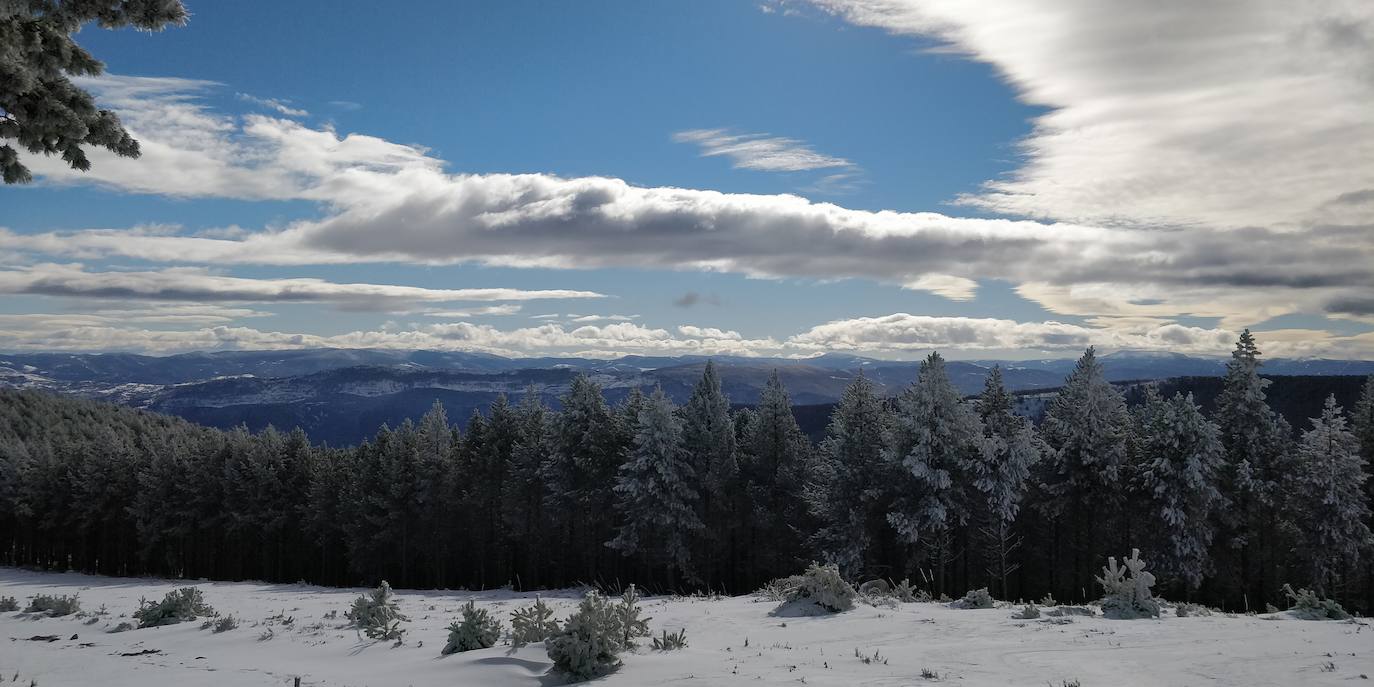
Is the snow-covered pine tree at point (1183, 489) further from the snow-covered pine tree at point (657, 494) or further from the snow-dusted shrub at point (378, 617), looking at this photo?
the snow-dusted shrub at point (378, 617)

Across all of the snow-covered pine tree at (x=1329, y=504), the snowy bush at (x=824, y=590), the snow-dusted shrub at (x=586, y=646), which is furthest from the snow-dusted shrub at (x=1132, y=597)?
the snow-covered pine tree at (x=1329, y=504)

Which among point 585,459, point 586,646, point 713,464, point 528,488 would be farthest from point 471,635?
point 528,488

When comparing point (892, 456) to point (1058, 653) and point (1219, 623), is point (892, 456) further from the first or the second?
point (1058, 653)

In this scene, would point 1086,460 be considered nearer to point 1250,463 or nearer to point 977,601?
point 1250,463

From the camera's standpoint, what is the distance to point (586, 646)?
10828mm

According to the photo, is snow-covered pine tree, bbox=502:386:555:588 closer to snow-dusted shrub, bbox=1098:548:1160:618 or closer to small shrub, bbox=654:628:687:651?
small shrub, bbox=654:628:687:651

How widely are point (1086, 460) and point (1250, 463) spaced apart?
7.90 meters

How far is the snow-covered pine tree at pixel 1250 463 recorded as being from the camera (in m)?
37.2

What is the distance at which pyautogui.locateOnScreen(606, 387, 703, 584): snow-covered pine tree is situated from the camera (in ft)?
140

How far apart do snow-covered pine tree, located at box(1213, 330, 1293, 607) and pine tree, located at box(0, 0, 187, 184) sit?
40778mm

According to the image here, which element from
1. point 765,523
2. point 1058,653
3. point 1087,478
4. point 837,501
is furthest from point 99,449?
point 1058,653

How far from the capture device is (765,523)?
45.0m

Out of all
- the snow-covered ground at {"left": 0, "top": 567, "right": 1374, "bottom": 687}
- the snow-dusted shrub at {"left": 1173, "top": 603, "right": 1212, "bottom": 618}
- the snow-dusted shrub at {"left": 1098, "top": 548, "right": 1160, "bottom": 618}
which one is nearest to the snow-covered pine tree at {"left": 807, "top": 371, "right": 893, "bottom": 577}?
the snow-covered ground at {"left": 0, "top": 567, "right": 1374, "bottom": 687}

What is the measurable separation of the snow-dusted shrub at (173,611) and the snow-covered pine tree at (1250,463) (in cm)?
3868
